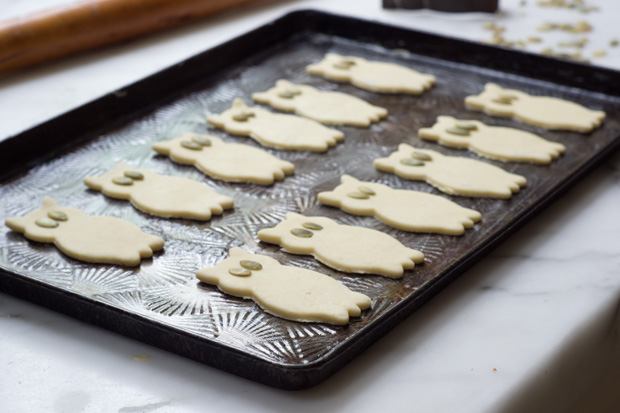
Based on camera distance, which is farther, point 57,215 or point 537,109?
point 537,109

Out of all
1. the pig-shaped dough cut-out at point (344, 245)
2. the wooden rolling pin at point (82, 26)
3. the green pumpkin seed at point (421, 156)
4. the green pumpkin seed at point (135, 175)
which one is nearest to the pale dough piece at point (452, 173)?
the green pumpkin seed at point (421, 156)

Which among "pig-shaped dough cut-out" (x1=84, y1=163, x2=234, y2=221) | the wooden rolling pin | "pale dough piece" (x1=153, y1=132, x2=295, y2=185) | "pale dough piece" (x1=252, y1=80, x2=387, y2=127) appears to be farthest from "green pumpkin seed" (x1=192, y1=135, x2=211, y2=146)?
the wooden rolling pin

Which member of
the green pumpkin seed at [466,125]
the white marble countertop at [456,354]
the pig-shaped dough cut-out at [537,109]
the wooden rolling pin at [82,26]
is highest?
the wooden rolling pin at [82,26]

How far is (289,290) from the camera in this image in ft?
3.97

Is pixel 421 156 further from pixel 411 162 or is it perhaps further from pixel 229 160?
pixel 229 160

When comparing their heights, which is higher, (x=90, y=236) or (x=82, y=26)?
(x=82, y=26)

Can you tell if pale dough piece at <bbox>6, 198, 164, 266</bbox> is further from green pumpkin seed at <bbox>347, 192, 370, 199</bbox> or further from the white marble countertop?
green pumpkin seed at <bbox>347, 192, 370, 199</bbox>

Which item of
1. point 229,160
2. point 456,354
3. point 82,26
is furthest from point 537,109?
point 82,26

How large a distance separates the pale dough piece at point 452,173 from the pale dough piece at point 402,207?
0.07 m

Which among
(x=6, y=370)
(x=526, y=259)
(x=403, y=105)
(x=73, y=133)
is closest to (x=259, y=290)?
(x=6, y=370)

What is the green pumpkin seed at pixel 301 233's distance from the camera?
1361mm

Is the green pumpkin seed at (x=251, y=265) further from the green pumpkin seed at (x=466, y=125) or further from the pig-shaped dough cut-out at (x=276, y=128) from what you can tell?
the green pumpkin seed at (x=466, y=125)

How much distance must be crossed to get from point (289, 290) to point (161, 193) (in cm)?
41

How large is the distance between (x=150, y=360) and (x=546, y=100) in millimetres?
1167
